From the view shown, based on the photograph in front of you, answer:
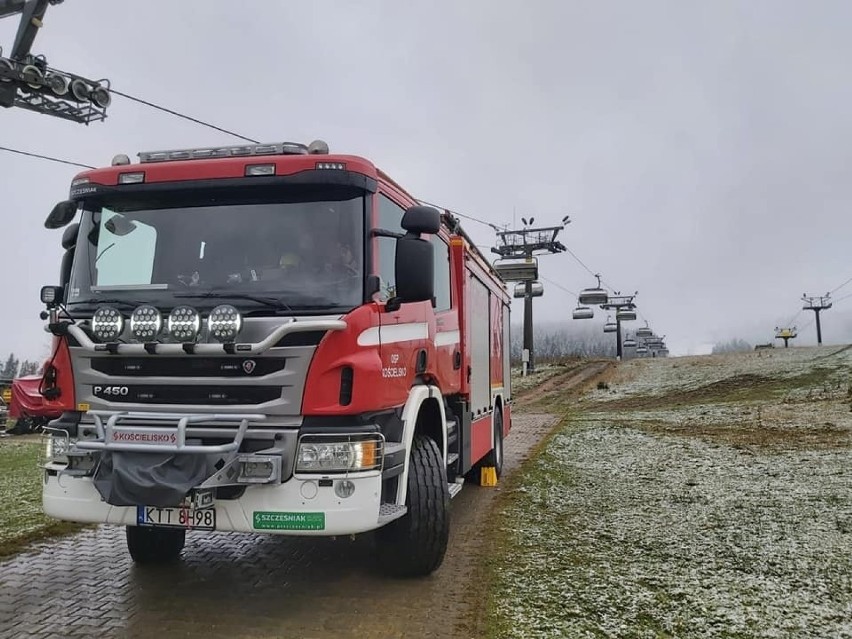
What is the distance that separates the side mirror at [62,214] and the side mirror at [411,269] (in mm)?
2330

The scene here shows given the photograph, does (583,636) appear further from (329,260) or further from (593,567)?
(329,260)

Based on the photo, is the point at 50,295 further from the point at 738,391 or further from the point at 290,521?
the point at 738,391

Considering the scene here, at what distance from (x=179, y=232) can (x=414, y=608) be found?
291 cm

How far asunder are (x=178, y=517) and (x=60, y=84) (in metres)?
15.0

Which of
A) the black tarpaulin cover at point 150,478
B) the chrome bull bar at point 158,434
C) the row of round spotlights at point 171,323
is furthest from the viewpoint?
the row of round spotlights at point 171,323

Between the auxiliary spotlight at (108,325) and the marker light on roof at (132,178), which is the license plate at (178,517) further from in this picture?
the marker light on roof at (132,178)

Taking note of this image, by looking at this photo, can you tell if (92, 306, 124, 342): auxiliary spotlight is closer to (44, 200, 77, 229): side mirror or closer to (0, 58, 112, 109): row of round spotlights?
(44, 200, 77, 229): side mirror

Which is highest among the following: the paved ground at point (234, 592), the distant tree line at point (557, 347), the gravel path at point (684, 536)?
the distant tree line at point (557, 347)

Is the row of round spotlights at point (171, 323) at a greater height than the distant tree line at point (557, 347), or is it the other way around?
the distant tree line at point (557, 347)

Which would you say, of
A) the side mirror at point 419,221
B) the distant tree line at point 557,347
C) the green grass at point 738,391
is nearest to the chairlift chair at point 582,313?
the distant tree line at point 557,347

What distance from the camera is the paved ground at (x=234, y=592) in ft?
12.8

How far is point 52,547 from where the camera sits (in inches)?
221

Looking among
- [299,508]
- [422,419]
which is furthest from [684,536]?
[299,508]

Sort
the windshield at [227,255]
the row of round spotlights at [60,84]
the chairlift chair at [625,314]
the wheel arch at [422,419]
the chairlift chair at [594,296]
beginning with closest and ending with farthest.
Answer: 1. the windshield at [227,255]
2. the wheel arch at [422,419]
3. the row of round spotlights at [60,84]
4. the chairlift chair at [594,296]
5. the chairlift chair at [625,314]
